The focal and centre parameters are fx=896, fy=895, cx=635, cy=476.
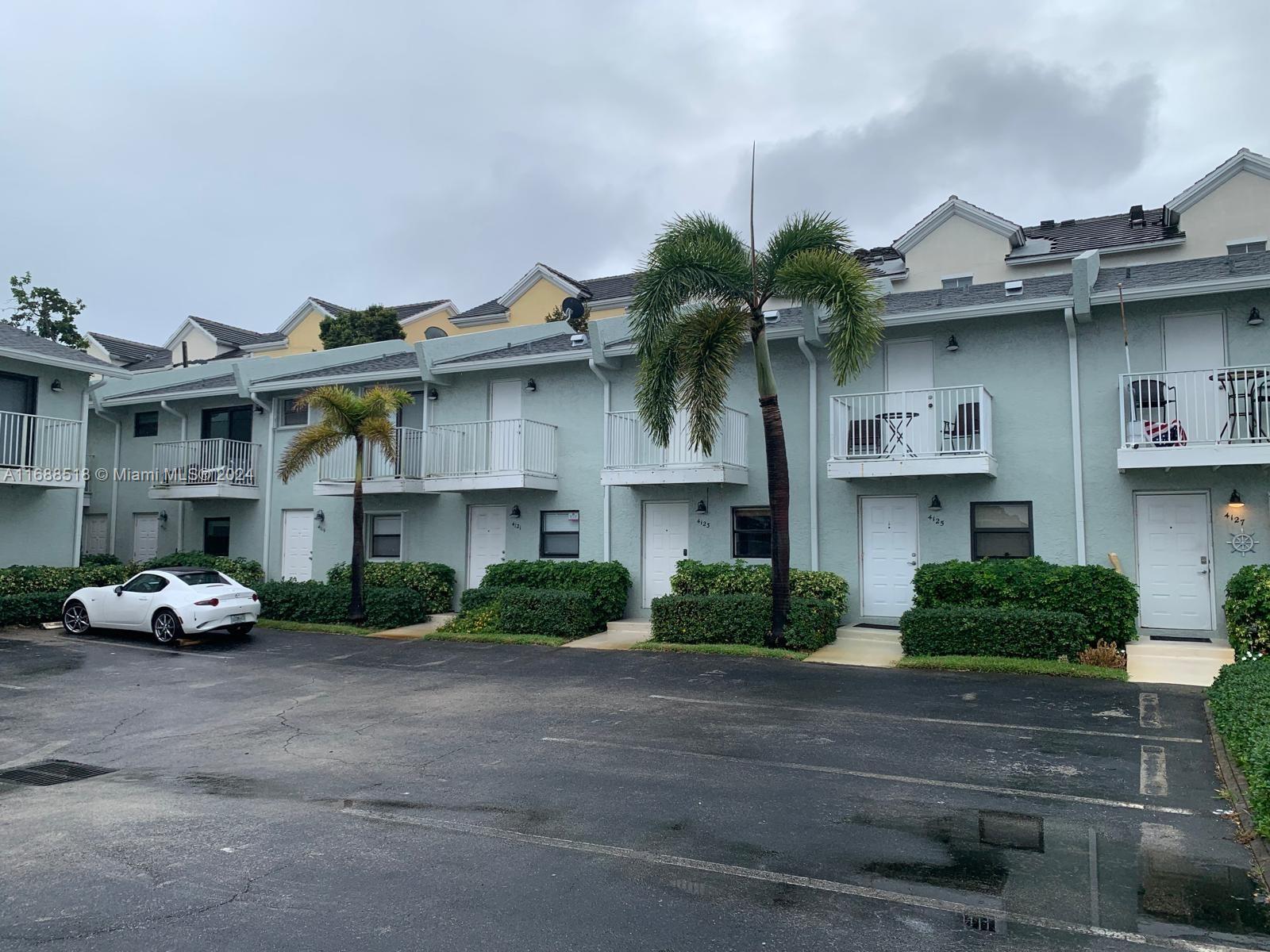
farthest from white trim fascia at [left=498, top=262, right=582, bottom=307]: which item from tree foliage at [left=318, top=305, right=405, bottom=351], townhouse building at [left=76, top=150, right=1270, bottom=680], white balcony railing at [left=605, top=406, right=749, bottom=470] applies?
white balcony railing at [left=605, top=406, right=749, bottom=470]

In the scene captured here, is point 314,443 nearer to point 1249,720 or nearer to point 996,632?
point 996,632

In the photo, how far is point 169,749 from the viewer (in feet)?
27.4

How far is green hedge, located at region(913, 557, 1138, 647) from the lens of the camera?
12383 mm

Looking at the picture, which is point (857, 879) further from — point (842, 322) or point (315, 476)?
point (315, 476)

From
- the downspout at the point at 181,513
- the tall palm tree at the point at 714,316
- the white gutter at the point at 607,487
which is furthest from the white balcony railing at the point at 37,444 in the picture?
the tall palm tree at the point at 714,316

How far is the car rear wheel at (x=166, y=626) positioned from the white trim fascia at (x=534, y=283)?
19.7m

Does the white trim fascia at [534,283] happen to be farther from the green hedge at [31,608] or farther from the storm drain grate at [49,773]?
the storm drain grate at [49,773]

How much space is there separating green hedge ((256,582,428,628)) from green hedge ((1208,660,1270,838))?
13410 millimetres

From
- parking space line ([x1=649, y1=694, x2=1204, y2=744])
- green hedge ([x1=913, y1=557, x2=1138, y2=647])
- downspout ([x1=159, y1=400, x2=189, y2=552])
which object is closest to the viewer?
parking space line ([x1=649, y1=694, x2=1204, y2=744])

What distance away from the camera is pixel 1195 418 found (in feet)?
43.7

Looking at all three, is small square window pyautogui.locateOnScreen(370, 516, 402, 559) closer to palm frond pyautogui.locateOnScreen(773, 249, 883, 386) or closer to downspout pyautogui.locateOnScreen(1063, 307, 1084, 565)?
palm frond pyautogui.locateOnScreen(773, 249, 883, 386)

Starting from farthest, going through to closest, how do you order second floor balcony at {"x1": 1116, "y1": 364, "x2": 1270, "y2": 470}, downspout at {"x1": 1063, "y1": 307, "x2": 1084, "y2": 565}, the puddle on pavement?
downspout at {"x1": 1063, "y1": 307, "x2": 1084, "y2": 565} < second floor balcony at {"x1": 1116, "y1": 364, "x2": 1270, "y2": 470} < the puddle on pavement

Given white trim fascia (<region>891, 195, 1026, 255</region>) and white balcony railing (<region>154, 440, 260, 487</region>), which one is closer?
white balcony railing (<region>154, 440, 260, 487</region>)

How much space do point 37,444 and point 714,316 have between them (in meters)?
15.1
